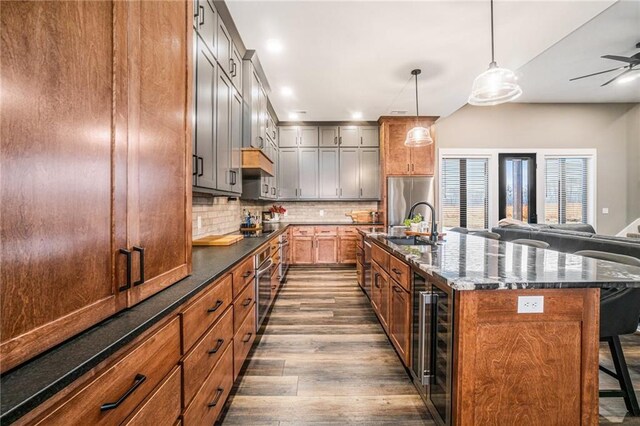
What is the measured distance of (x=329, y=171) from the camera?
18.8 feet

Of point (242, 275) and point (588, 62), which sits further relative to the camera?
point (588, 62)

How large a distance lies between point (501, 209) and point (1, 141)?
699 centimetres

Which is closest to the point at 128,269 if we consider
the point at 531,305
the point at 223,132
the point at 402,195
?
the point at 531,305

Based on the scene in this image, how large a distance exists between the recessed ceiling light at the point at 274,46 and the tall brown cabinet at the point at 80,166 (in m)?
2.06

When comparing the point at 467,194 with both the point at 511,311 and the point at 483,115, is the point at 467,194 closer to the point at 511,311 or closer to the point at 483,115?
the point at 483,115

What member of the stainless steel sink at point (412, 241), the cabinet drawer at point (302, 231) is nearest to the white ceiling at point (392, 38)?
the stainless steel sink at point (412, 241)

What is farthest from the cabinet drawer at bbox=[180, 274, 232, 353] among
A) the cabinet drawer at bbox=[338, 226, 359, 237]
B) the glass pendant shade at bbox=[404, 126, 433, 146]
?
the cabinet drawer at bbox=[338, 226, 359, 237]

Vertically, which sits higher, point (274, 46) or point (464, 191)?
point (274, 46)

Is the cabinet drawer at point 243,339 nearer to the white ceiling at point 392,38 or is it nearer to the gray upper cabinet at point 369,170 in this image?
the white ceiling at point 392,38

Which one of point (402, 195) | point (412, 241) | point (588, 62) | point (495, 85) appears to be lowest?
point (412, 241)

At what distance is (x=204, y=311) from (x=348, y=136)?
505 centimetres

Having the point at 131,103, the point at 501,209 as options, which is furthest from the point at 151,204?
the point at 501,209

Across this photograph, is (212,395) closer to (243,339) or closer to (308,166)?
(243,339)

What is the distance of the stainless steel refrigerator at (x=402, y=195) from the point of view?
5.41 meters
